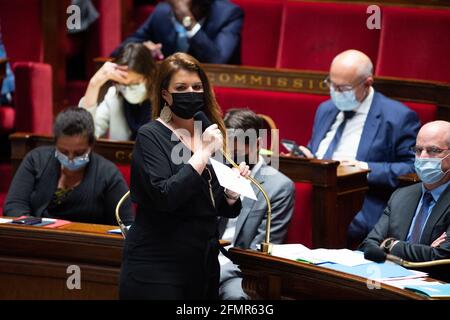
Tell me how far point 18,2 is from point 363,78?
1499 millimetres

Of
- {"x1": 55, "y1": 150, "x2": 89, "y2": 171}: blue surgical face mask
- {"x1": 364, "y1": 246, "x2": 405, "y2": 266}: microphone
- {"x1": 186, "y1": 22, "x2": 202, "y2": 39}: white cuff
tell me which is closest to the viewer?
{"x1": 364, "y1": 246, "x2": 405, "y2": 266}: microphone

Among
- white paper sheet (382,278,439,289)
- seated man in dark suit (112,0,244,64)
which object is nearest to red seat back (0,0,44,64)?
seated man in dark suit (112,0,244,64)

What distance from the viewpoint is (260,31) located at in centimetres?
356

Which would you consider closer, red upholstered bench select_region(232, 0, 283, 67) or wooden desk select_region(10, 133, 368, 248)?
wooden desk select_region(10, 133, 368, 248)

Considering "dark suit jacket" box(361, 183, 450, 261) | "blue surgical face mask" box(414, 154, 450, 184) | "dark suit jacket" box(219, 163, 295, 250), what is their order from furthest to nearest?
"dark suit jacket" box(219, 163, 295, 250), "blue surgical face mask" box(414, 154, 450, 184), "dark suit jacket" box(361, 183, 450, 261)

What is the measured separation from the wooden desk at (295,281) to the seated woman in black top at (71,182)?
632 millimetres

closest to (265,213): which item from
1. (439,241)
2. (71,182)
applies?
(439,241)

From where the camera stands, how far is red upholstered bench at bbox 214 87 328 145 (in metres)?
3.15

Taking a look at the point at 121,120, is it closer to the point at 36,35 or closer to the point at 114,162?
the point at 114,162

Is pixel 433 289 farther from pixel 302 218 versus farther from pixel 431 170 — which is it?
pixel 302 218

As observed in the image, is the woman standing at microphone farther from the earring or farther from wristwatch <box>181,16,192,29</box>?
wristwatch <box>181,16,192,29</box>

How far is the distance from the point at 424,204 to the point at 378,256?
1.01 feet

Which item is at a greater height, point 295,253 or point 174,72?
point 174,72

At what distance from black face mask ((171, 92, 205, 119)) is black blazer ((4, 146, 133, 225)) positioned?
80 centimetres
